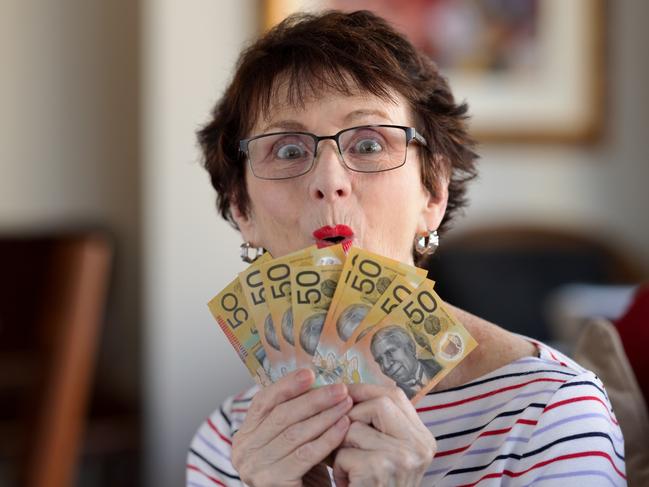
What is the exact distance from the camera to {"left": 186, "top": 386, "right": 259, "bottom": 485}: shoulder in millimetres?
1502

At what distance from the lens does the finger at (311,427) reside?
1134mm

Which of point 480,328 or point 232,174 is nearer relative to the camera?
point 480,328

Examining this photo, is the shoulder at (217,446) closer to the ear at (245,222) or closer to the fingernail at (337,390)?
the ear at (245,222)

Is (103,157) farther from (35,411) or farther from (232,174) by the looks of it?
(232,174)

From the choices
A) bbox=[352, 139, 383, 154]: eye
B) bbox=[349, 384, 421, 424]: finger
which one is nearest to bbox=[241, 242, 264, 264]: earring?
bbox=[352, 139, 383, 154]: eye

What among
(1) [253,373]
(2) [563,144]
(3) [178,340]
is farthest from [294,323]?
(2) [563,144]

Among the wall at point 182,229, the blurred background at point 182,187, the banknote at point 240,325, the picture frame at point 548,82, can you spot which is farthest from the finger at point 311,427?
the picture frame at point 548,82

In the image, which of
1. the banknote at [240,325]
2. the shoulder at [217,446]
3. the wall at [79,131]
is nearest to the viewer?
the banknote at [240,325]

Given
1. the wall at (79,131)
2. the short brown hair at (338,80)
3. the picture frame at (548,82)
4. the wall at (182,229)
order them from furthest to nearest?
1. the wall at (79,131)
2. the picture frame at (548,82)
3. the wall at (182,229)
4. the short brown hair at (338,80)

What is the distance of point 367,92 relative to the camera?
1.33m

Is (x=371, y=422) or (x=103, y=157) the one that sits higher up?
→ (x=103, y=157)

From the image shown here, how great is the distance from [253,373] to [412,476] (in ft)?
0.81

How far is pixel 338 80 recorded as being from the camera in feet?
4.40

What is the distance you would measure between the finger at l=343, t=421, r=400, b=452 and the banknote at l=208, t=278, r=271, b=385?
0.15 metres
